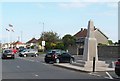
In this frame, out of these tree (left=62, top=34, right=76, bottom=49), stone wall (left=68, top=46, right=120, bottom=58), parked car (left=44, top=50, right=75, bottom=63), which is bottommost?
parked car (left=44, top=50, right=75, bottom=63)

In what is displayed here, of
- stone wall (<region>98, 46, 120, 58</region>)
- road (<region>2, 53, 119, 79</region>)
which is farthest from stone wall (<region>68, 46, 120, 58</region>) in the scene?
road (<region>2, 53, 119, 79</region>)

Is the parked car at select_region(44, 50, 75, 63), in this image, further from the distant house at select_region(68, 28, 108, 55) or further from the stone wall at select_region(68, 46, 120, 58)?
the distant house at select_region(68, 28, 108, 55)

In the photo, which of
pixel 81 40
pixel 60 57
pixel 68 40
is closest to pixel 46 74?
pixel 60 57

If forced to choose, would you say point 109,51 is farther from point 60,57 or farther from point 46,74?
point 46,74

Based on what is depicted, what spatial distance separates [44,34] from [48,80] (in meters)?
103

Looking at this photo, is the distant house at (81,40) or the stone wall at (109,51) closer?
the stone wall at (109,51)

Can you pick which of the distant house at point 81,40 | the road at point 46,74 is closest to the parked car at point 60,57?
the road at point 46,74

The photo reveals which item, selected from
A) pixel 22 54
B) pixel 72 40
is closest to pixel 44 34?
pixel 72 40

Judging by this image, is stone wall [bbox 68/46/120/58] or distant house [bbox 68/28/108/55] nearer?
stone wall [bbox 68/46/120/58]

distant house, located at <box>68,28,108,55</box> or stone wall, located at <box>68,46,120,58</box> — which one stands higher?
distant house, located at <box>68,28,108,55</box>

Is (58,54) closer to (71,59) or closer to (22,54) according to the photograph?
(71,59)

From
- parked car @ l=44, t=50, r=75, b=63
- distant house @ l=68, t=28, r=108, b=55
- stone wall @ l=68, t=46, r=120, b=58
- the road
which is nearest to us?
the road

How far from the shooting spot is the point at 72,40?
111m

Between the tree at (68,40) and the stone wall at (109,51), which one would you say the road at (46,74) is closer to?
the stone wall at (109,51)
